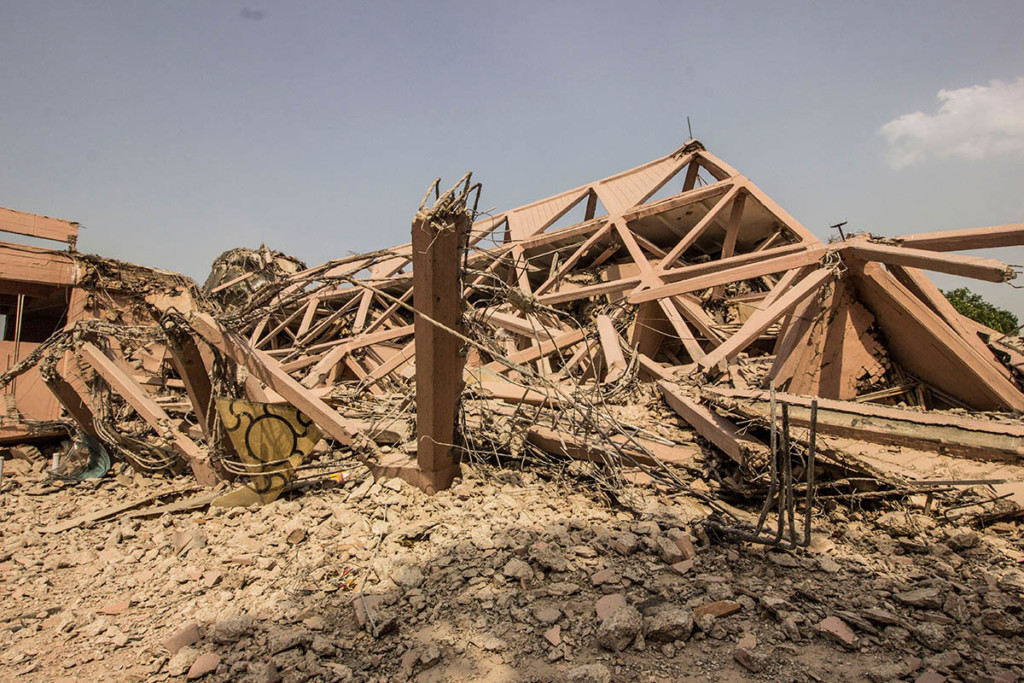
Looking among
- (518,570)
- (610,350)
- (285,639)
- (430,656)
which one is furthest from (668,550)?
(610,350)

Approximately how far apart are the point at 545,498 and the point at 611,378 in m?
2.20

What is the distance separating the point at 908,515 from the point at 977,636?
928 mm

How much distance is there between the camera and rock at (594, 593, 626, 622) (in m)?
2.49

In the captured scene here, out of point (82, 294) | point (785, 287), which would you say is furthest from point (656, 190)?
point (82, 294)

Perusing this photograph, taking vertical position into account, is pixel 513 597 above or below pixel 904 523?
below

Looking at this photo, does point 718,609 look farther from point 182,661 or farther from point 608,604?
point 182,661

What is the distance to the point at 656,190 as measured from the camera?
8.99m

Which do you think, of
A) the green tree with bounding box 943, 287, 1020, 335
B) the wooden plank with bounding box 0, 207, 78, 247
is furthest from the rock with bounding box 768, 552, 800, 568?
the green tree with bounding box 943, 287, 1020, 335

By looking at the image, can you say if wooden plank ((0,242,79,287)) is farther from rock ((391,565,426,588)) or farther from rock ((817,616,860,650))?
rock ((817,616,860,650))

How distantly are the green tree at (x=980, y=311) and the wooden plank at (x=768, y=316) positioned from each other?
17621 mm

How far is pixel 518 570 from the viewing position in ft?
9.54

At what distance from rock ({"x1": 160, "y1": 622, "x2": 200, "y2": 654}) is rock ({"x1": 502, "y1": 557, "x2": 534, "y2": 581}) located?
62.6 inches

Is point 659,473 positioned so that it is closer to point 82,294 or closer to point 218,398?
point 218,398

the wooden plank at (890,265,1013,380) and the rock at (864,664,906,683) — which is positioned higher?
the wooden plank at (890,265,1013,380)
